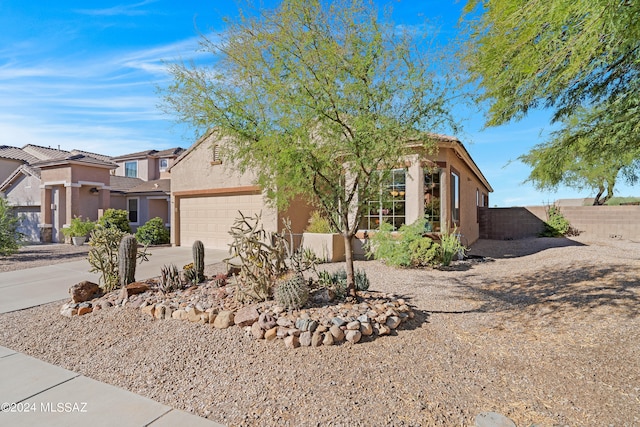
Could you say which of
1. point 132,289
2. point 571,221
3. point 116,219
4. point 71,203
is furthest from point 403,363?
point 71,203

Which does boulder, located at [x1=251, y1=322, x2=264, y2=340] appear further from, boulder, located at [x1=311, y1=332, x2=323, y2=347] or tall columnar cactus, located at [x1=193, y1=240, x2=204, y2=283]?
tall columnar cactus, located at [x1=193, y1=240, x2=204, y2=283]

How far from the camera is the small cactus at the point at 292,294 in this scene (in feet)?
15.8

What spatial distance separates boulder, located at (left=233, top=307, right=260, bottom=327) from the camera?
15.0ft

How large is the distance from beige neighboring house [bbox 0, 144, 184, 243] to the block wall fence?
62.0 feet

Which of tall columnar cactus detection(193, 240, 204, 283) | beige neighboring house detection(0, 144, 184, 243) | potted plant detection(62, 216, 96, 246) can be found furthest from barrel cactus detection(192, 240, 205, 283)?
beige neighboring house detection(0, 144, 184, 243)

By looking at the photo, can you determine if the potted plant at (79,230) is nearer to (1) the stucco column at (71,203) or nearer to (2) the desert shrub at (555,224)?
(1) the stucco column at (71,203)

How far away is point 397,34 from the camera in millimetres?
4891

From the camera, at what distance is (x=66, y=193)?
61.8 feet

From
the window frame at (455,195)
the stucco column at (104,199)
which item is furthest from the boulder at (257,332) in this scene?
the stucco column at (104,199)

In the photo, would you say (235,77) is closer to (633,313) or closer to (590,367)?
(590,367)

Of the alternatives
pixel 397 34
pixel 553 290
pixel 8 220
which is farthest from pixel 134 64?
pixel 8 220

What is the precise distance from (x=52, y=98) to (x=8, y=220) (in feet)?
22.7

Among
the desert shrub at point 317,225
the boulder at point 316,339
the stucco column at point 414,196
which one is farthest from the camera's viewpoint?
the desert shrub at point 317,225

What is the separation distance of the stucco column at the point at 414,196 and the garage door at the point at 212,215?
208 inches
